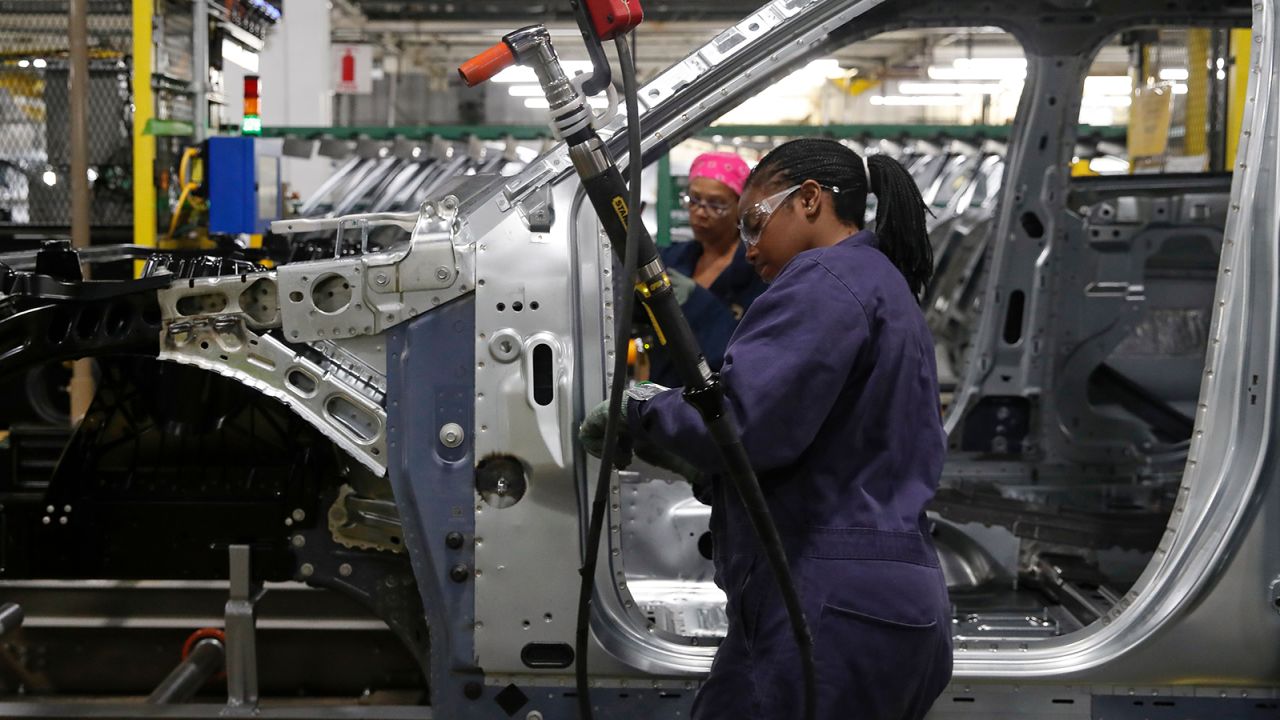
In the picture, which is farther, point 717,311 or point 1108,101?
point 1108,101

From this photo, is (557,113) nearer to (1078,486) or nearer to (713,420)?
(713,420)

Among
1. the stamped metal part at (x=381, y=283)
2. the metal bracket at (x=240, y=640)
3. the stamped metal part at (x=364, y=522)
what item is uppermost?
the stamped metal part at (x=381, y=283)

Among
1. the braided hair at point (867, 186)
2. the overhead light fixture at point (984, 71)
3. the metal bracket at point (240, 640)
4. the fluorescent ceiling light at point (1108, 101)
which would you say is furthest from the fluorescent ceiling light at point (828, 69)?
the braided hair at point (867, 186)

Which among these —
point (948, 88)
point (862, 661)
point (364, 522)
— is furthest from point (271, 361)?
point (948, 88)

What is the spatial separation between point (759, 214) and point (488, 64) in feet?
1.73

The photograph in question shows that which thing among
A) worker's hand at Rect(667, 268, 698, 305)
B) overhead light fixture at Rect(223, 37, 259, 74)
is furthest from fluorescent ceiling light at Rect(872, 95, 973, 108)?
worker's hand at Rect(667, 268, 698, 305)

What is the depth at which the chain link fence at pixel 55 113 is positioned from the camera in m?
6.84

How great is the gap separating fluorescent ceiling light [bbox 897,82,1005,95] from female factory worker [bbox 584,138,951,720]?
17.8 meters

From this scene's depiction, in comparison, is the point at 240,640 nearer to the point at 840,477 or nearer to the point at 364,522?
the point at 364,522

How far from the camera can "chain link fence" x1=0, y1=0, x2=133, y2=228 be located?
684 cm

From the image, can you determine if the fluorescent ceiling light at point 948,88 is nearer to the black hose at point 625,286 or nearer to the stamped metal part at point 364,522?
the stamped metal part at point 364,522

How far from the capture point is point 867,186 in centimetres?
207

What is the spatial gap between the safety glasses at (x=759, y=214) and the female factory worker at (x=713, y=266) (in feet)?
5.94

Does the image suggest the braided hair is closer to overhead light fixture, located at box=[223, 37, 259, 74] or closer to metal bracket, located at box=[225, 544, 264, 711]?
metal bracket, located at box=[225, 544, 264, 711]
